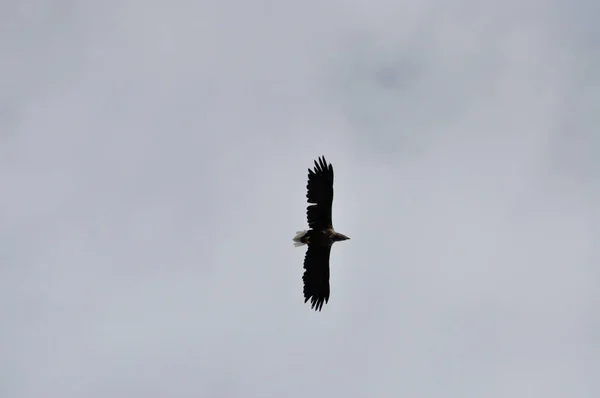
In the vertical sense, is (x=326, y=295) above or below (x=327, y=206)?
below

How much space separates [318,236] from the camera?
4488 cm

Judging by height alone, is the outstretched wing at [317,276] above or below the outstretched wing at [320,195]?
below

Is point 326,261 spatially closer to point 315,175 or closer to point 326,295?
point 326,295

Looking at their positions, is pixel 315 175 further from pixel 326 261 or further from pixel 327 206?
pixel 326 261

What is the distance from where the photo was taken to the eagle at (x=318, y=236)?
4375 cm

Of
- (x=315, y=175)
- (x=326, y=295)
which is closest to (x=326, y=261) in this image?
(x=326, y=295)

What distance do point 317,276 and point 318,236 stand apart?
8.80ft

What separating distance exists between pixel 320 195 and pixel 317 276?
16.7ft

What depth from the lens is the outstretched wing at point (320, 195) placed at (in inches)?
1721

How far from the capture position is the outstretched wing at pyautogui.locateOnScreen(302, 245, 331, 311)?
4569 cm

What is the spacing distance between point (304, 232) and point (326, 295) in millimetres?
4265

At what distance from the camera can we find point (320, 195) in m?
43.9

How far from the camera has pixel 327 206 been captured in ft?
145

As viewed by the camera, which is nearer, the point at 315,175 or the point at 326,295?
the point at 315,175
